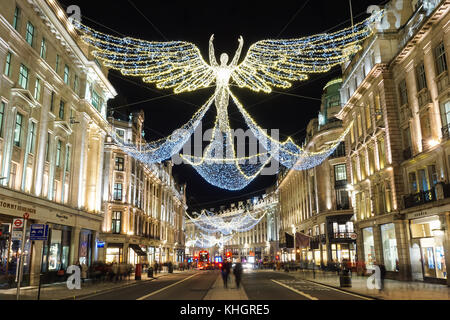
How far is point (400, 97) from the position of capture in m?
31.3

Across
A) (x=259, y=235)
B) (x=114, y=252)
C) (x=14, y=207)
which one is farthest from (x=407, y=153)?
(x=259, y=235)

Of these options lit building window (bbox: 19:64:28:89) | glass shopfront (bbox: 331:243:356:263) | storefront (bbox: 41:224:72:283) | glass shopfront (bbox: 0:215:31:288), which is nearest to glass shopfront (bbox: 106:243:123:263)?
storefront (bbox: 41:224:72:283)

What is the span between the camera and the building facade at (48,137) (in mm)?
24516

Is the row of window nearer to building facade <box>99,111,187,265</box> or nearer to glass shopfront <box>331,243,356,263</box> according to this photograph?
building facade <box>99,111,187,265</box>

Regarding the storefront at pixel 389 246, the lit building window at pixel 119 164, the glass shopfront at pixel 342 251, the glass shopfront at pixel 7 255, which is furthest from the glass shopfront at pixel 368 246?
the lit building window at pixel 119 164

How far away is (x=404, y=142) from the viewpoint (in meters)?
30.6

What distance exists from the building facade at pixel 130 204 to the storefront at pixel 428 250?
26.5 m

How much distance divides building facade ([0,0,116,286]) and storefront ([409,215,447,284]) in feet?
79.3

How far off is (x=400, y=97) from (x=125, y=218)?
112ft

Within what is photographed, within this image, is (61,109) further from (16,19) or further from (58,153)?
(16,19)

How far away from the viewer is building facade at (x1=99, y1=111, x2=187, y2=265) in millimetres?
50094

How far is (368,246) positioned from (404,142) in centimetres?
1160
